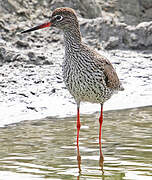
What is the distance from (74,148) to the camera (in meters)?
7.41

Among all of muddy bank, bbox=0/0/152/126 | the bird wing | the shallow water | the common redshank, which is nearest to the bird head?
the common redshank

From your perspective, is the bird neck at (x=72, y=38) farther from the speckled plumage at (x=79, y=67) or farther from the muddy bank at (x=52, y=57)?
the muddy bank at (x=52, y=57)

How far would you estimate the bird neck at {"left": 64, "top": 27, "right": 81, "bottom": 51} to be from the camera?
7556 millimetres

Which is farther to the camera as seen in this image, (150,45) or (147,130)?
(150,45)

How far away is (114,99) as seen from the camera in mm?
10773

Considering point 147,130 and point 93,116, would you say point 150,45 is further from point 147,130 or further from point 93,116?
point 147,130

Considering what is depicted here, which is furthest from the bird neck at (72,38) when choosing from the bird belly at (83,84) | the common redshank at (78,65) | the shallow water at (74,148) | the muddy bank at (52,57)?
the muddy bank at (52,57)

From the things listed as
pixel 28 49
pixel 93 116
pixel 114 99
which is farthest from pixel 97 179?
pixel 28 49

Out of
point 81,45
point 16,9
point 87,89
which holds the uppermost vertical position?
point 16,9

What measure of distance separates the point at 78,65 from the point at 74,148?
1.16m

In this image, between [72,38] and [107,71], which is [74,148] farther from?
[72,38]

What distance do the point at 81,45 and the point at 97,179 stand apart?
7.77 feet

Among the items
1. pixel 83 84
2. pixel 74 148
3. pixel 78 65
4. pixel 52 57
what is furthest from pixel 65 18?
pixel 52 57

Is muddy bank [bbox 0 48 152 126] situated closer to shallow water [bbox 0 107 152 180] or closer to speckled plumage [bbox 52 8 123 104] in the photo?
shallow water [bbox 0 107 152 180]
